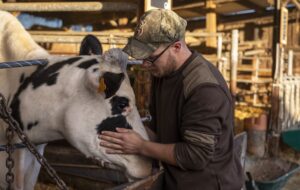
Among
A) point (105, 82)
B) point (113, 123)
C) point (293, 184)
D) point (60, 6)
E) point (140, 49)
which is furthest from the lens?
point (293, 184)

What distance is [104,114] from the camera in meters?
2.31

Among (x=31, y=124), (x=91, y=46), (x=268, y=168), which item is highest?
(x=91, y=46)

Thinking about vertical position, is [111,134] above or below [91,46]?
below

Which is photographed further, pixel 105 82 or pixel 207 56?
pixel 207 56

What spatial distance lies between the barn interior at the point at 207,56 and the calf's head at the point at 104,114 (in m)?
0.18

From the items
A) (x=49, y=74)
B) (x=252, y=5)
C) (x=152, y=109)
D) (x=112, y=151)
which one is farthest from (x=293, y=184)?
(x=252, y=5)

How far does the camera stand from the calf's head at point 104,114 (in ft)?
7.43

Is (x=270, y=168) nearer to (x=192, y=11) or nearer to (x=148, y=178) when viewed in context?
(x=148, y=178)

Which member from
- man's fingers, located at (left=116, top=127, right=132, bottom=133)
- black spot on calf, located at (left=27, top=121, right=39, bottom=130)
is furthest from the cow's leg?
man's fingers, located at (left=116, top=127, right=132, bottom=133)

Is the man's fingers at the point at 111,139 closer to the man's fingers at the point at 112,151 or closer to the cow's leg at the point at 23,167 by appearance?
the man's fingers at the point at 112,151

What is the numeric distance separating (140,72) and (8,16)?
211cm

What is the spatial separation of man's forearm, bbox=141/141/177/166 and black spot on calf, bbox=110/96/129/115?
0.94 ft

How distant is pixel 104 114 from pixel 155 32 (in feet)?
1.89

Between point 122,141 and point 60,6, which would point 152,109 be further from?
point 60,6
